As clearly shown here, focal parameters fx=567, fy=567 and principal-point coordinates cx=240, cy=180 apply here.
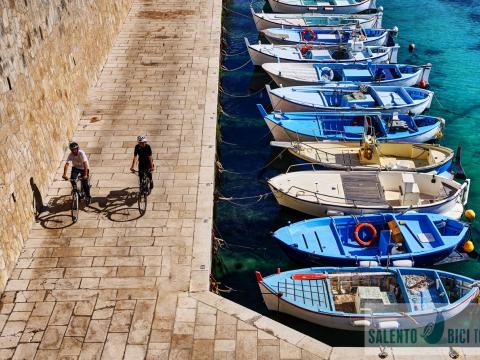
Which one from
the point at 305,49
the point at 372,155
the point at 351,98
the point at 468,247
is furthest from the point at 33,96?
the point at 305,49

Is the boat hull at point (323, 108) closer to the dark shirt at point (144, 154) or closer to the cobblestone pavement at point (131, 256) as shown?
the cobblestone pavement at point (131, 256)

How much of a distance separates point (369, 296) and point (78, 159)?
29.9 feet

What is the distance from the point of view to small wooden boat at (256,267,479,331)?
14.8 meters

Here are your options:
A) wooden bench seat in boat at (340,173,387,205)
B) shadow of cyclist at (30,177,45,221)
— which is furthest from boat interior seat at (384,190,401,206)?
shadow of cyclist at (30,177,45,221)

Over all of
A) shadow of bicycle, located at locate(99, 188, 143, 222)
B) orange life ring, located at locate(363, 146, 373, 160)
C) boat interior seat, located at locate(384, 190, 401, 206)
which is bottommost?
boat interior seat, located at locate(384, 190, 401, 206)

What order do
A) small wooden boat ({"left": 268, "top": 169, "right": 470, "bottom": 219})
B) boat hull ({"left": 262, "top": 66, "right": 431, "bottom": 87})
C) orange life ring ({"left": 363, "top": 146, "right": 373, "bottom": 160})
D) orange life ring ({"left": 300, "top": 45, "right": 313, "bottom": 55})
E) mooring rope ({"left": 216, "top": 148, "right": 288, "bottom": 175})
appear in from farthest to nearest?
orange life ring ({"left": 300, "top": 45, "right": 313, "bottom": 55}), boat hull ({"left": 262, "top": 66, "right": 431, "bottom": 87}), mooring rope ({"left": 216, "top": 148, "right": 288, "bottom": 175}), orange life ring ({"left": 363, "top": 146, "right": 373, "bottom": 160}), small wooden boat ({"left": 268, "top": 169, "right": 470, "bottom": 219})

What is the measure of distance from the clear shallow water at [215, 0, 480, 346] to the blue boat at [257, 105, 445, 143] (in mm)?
1306

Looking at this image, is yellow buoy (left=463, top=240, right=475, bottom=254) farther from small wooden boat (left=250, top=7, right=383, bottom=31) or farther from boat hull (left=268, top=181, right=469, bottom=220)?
small wooden boat (left=250, top=7, right=383, bottom=31)

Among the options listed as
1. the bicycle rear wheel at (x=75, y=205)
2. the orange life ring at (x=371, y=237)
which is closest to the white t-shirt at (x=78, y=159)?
the bicycle rear wheel at (x=75, y=205)

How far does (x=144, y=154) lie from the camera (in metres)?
16.9

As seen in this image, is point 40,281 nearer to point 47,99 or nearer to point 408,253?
point 47,99

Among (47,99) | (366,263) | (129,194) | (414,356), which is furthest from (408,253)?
(47,99)

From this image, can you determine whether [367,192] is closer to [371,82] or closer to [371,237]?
[371,237]

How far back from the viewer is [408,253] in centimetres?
1673
